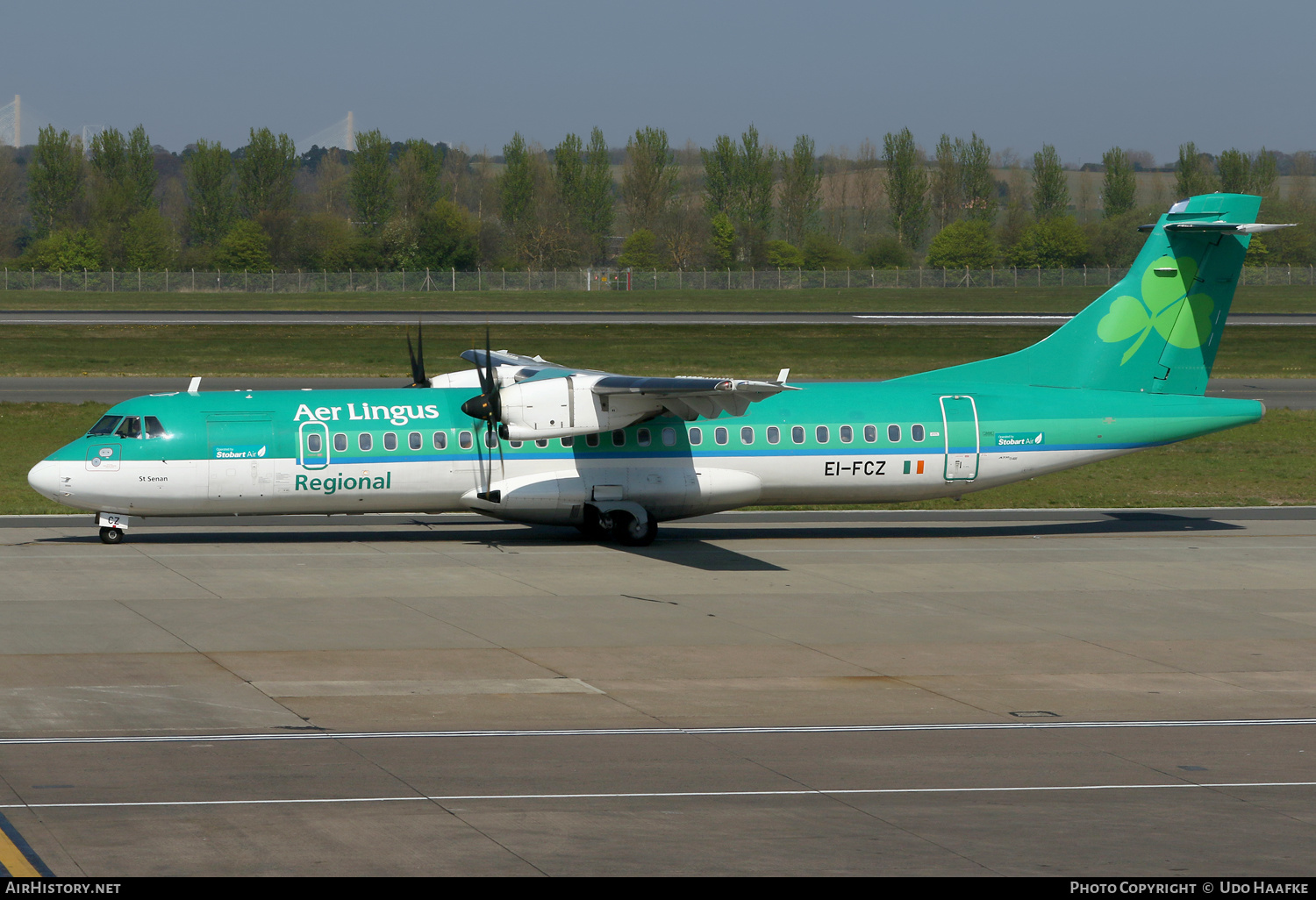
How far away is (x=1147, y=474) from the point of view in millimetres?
36719

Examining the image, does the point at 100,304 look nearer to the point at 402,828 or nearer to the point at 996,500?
the point at 996,500

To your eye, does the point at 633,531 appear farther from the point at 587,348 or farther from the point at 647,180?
the point at 647,180

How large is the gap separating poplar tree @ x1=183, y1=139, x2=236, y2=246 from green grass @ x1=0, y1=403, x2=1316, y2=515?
111664 millimetres

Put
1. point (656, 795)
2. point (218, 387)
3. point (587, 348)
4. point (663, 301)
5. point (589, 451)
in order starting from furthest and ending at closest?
point (663, 301) → point (587, 348) → point (218, 387) → point (589, 451) → point (656, 795)

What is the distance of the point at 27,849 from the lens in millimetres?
10000

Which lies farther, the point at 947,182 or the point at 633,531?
the point at 947,182

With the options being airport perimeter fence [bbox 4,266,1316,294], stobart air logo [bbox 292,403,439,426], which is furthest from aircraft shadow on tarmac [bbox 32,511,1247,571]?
airport perimeter fence [bbox 4,266,1316,294]

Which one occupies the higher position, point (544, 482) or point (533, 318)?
point (533, 318)

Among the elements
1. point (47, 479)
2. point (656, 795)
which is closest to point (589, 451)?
point (47, 479)

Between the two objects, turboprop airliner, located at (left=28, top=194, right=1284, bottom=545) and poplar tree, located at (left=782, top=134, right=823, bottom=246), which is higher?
poplar tree, located at (left=782, top=134, right=823, bottom=246)

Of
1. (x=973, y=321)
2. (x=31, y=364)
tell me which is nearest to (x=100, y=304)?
(x=31, y=364)

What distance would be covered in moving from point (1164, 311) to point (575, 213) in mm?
132181

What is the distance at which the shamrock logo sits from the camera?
28062 mm

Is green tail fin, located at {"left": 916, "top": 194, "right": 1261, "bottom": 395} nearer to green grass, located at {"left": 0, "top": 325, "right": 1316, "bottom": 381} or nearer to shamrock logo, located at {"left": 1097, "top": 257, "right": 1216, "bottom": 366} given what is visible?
shamrock logo, located at {"left": 1097, "top": 257, "right": 1216, "bottom": 366}
